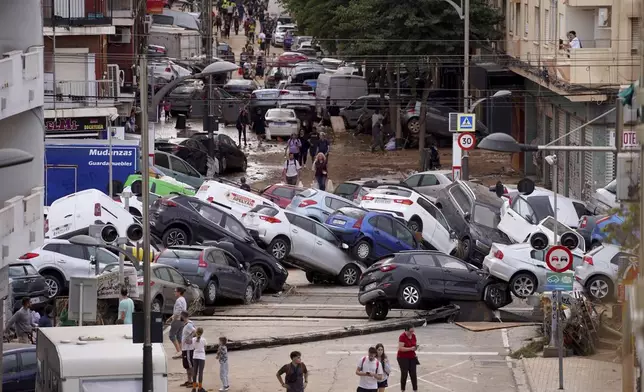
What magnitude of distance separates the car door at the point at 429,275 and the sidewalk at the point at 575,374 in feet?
13.1

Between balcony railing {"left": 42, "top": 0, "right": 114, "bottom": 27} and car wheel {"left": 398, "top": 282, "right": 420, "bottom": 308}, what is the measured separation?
23.5 m

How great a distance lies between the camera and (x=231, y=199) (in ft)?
125

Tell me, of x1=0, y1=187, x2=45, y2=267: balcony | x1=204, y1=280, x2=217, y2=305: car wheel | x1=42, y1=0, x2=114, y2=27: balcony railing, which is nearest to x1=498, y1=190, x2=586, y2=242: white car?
x1=204, y1=280, x2=217, y2=305: car wheel

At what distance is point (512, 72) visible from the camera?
190ft

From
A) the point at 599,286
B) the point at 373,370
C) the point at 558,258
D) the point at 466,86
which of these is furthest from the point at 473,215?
the point at 373,370

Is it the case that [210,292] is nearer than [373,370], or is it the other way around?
[373,370]

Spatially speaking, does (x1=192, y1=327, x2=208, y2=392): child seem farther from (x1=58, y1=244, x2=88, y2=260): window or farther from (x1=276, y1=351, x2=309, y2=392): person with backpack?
(x1=58, y1=244, x2=88, y2=260): window

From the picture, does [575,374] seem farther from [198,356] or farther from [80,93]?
[80,93]

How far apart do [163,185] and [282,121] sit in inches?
794

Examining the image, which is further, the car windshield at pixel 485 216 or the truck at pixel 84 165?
the truck at pixel 84 165

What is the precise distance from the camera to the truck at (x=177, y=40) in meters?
77.9

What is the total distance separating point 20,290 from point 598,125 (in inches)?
812

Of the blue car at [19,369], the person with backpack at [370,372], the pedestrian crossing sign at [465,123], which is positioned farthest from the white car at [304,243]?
the blue car at [19,369]

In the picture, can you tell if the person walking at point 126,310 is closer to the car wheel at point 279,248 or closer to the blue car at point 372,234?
the car wheel at point 279,248
